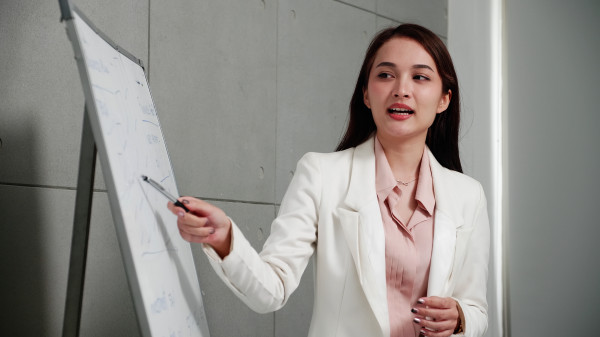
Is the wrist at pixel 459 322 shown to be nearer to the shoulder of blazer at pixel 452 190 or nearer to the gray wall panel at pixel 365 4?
the shoulder of blazer at pixel 452 190

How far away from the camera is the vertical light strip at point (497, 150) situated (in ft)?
12.2

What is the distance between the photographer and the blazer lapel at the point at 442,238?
6.11 ft

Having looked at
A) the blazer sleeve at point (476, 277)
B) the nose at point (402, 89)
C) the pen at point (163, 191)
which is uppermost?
the nose at point (402, 89)

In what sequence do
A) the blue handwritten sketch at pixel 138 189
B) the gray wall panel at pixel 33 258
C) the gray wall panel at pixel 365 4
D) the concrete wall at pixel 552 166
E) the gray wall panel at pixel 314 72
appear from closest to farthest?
1. the blue handwritten sketch at pixel 138 189
2. the gray wall panel at pixel 33 258
3. the gray wall panel at pixel 314 72
4. the gray wall panel at pixel 365 4
5. the concrete wall at pixel 552 166

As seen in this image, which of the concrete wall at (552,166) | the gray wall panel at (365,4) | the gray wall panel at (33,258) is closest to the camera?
the gray wall panel at (33,258)

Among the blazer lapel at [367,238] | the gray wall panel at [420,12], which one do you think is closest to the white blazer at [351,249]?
the blazer lapel at [367,238]

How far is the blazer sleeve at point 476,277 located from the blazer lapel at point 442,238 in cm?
7

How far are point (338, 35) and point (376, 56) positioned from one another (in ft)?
3.56

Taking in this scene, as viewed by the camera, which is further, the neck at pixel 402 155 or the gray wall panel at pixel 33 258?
the neck at pixel 402 155

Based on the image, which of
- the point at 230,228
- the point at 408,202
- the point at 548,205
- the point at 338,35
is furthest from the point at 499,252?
the point at 230,228

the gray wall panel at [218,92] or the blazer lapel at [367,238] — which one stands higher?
the gray wall panel at [218,92]

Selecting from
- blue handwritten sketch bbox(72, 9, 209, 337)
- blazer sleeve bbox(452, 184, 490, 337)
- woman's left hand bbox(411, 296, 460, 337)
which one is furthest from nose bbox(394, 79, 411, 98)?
blue handwritten sketch bbox(72, 9, 209, 337)

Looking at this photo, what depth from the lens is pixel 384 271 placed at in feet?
6.06

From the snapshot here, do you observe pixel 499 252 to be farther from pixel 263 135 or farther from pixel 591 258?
pixel 263 135
